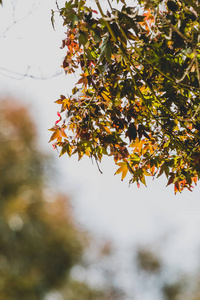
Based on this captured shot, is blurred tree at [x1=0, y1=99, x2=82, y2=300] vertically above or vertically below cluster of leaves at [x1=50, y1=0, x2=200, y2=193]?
above

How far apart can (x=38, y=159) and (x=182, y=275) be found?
13180 millimetres

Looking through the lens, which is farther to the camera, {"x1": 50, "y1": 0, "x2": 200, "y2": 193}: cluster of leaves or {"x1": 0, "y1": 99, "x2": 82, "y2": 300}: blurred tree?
{"x1": 0, "y1": 99, "x2": 82, "y2": 300}: blurred tree

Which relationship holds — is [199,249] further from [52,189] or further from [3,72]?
[3,72]

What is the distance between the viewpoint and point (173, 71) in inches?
46.2

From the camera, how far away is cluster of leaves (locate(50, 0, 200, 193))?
116 cm

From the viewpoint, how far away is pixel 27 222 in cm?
854

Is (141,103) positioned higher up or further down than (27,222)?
further down

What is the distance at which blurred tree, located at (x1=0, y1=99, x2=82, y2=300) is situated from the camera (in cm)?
805

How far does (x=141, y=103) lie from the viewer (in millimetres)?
1368

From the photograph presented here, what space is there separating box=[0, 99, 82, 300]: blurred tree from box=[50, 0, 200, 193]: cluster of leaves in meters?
7.17

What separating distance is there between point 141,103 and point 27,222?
799 centimetres

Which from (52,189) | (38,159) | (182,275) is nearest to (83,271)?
(52,189)

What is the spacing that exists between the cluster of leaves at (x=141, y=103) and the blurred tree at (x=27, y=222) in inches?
282

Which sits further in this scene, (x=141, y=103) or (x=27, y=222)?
(x=27, y=222)
